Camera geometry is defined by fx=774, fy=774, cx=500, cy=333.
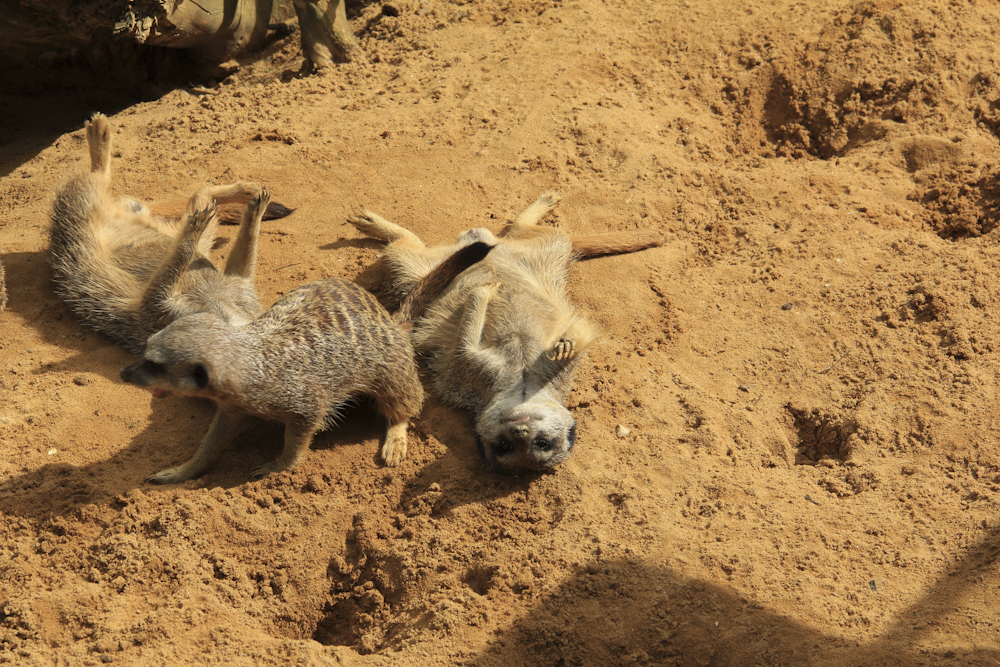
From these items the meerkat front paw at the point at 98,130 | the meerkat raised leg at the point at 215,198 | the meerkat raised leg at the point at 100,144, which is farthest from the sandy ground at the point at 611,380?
the meerkat front paw at the point at 98,130

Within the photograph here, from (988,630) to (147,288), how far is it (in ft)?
13.1

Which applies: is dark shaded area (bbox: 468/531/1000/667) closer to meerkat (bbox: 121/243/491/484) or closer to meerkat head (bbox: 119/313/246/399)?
meerkat (bbox: 121/243/491/484)

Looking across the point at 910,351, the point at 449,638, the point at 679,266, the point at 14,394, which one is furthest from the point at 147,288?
the point at 910,351

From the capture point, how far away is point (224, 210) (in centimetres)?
482

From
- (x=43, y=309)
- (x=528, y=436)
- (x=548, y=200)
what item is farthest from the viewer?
(x=548, y=200)

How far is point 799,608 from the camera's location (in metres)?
2.87

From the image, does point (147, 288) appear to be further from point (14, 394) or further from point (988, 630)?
point (988, 630)

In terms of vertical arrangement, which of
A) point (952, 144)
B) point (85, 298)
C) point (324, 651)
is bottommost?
point (324, 651)

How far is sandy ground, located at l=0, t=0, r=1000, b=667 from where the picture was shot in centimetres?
294

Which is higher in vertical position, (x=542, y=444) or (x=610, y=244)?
(x=610, y=244)

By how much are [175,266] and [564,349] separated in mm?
2035

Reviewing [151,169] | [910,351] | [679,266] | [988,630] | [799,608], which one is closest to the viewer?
[988,630]

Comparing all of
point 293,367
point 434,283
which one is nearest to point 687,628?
point 293,367

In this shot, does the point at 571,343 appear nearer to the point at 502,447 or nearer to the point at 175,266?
the point at 502,447
